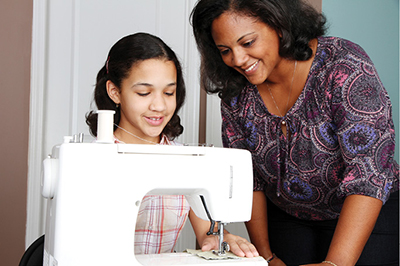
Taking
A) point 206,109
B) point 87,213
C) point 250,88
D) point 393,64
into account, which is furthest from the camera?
point 393,64

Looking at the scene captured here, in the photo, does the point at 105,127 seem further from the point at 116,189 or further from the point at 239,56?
the point at 239,56

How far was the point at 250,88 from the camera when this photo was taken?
152 cm

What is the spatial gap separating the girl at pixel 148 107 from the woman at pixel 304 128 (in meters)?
0.19

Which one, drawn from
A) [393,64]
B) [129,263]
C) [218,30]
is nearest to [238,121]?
[218,30]

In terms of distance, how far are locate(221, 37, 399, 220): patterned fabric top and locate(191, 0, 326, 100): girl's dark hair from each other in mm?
48

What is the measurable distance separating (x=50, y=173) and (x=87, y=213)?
120mm

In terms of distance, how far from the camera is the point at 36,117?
1.78 m

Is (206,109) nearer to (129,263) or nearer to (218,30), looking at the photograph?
(218,30)

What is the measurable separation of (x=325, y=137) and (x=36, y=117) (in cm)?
115

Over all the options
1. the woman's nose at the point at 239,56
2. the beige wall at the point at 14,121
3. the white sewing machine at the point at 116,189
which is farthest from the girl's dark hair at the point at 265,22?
Answer: the beige wall at the point at 14,121

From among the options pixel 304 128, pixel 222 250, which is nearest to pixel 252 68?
pixel 304 128

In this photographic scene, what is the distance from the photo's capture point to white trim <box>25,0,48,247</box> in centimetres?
176

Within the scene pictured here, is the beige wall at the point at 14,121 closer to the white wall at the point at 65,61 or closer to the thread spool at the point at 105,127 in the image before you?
the white wall at the point at 65,61

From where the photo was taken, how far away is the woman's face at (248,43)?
130 cm
